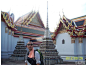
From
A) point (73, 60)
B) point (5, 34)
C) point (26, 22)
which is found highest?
point (26, 22)

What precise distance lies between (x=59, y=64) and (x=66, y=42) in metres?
2.38

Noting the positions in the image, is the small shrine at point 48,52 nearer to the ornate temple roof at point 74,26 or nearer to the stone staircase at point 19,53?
the ornate temple roof at point 74,26

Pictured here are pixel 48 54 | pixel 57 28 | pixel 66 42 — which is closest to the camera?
pixel 48 54

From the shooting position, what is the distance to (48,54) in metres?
5.91

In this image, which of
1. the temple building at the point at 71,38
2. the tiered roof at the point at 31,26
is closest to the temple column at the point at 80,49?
the temple building at the point at 71,38

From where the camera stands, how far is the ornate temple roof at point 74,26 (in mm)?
7192

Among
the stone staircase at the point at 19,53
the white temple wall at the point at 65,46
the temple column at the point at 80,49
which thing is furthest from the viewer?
the stone staircase at the point at 19,53

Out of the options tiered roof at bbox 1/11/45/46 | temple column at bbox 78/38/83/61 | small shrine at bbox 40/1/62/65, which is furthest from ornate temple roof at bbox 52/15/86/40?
tiered roof at bbox 1/11/45/46

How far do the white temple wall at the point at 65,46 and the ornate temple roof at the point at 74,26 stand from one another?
426 mm

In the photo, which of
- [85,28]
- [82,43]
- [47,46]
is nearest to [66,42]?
[82,43]

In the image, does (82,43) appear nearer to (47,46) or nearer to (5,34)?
(47,46)

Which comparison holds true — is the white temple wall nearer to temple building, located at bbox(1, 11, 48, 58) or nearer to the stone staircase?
temple building, located at bbox(1, 11, 48, 58)

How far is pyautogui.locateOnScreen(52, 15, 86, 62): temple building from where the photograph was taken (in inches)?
283

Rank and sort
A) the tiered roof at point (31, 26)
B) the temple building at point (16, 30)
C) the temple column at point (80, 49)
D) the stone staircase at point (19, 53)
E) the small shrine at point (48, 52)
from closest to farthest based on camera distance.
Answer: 1. the small shrine at point (48, 52)
2. the temple column at point (80, 49)
3. the stone staircase at point (19, 53)
4. the temple building at point (16, 30)
5. the tiered roof at point (31, 26)
